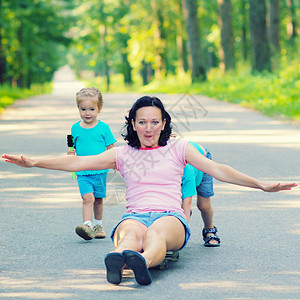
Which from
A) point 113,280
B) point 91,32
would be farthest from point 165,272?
point 91,32

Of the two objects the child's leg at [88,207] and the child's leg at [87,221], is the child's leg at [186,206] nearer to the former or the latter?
the child's leg at [87,221]

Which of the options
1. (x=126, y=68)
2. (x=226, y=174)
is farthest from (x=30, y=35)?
(x=226, y=174)

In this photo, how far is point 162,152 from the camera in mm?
5445

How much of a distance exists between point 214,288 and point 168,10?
45197 mm

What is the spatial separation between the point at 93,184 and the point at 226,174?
1728 mm

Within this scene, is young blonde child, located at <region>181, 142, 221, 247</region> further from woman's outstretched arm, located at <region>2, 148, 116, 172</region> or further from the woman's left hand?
the woman's left hand

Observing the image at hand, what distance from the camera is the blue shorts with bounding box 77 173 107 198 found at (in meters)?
6.43

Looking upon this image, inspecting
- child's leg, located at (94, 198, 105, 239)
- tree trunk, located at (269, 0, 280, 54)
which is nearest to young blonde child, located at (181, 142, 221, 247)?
child's leg, located at (94, 198, 105, 239)

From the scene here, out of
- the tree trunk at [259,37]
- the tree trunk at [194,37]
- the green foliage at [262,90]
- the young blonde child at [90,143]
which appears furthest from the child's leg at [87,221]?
the tree trunk at [194,37]

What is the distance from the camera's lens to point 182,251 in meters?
5.81

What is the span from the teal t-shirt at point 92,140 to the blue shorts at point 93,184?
0.06 meters

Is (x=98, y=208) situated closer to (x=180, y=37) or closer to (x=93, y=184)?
(x=93, y=184)

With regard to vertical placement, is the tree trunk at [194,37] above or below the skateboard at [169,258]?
above

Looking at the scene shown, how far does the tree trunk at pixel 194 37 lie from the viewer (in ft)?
114
